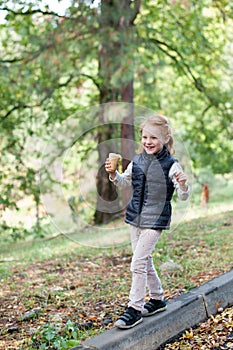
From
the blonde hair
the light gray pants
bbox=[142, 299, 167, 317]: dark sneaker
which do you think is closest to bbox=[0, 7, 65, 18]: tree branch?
the blonde hair

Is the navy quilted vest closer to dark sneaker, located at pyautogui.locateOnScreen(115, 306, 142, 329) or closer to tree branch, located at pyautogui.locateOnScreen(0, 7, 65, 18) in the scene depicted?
dark sneaker, located at pyautogui.locateOnScreen(115, 306, 142, 329)

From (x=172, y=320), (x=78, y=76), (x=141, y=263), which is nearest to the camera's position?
(x=141, y=263)

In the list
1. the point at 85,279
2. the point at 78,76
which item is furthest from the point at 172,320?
the point at 78,76

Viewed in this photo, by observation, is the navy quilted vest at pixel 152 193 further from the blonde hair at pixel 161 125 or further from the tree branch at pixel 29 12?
the tree branch at pixel 29 12

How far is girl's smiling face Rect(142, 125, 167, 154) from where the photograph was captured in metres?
3.71

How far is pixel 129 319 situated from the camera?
142 inches

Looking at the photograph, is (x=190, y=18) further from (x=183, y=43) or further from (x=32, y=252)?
(x=32, y=252)

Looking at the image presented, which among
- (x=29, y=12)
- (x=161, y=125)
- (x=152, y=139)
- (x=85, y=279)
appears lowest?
(x=85, y=279)

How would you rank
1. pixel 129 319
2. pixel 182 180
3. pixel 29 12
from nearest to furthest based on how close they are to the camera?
1. pixel 182 180
2. pixel 129 319
3. pixel 29 12

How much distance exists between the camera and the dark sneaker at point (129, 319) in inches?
141

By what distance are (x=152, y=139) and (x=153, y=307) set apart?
124cm

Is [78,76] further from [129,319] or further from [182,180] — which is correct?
[129,319]

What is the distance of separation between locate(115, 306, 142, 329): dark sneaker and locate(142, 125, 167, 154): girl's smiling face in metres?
1.12

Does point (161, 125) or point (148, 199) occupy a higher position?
point (161, 125)
